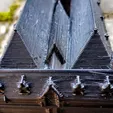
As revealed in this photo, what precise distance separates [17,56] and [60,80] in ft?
1.89

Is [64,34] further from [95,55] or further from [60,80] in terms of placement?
[60,80]

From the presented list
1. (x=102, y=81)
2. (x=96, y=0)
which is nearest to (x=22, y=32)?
(x=102, y=81)

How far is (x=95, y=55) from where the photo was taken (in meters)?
2.98

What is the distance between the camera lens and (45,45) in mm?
3447

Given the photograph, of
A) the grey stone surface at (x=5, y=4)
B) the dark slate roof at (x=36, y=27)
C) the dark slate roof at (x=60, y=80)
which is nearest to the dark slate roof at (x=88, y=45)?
the dark slate roof at (x=60, y=80)

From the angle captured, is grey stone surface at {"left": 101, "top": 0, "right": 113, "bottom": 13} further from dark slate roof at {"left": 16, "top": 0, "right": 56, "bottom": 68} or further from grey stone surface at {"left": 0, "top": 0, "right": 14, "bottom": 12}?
grey stone surface at {"left": 0, "top": 0, "right": 14, "bottom": 12}

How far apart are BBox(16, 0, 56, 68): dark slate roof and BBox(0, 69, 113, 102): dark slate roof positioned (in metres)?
0.29

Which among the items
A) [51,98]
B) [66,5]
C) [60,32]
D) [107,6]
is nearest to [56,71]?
[51,98]

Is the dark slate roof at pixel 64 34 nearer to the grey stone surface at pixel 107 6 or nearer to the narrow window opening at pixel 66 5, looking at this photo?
the narrow window opening at pixel 66 5

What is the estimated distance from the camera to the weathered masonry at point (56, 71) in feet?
9.15

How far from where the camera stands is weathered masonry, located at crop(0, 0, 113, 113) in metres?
2.79

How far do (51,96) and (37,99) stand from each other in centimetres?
16

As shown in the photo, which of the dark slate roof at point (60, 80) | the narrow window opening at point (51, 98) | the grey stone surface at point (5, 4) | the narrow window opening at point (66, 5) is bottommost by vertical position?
the narrow window opening at point (51, 98)

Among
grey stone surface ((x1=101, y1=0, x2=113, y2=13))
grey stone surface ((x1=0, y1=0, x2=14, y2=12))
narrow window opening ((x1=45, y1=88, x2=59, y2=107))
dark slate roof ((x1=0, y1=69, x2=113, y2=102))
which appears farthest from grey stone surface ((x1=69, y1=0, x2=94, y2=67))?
grey stone surface ((x1=0, y1=0, x2=14, y2=12))
